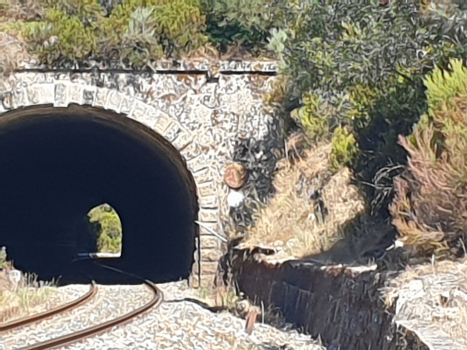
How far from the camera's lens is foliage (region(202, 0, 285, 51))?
18.6 meters

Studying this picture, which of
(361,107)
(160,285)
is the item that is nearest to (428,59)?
(361,107)

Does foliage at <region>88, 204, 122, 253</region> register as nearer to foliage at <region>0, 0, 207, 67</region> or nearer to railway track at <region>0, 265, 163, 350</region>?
foliage at <region>0, 0, 207, 67</region>

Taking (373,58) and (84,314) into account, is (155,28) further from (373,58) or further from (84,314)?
(373,58)

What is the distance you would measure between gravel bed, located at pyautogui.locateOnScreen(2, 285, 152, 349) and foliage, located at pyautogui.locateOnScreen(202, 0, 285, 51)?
5093 millimetres

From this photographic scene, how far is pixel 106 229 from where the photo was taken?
Result: 50.8 m

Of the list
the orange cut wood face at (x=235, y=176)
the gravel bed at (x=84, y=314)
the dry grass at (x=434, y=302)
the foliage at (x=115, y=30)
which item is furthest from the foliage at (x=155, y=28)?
the dry grass at (x=434, y=302)

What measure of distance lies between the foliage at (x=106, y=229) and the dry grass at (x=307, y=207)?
30.9m

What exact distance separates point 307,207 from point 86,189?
14092 millimetres

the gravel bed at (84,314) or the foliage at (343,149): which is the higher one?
the foliage at (343,149)

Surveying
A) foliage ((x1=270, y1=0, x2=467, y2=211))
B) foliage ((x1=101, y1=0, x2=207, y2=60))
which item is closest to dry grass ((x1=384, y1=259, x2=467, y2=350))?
foliage ((x1=270, y1=0, x2=467, y2=211))

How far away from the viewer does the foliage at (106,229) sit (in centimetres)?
4869

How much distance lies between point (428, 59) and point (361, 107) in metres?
1.81

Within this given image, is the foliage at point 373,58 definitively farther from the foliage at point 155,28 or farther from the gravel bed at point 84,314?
the gravel bed at point 84,314

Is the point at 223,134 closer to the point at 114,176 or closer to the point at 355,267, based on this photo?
the point at 355,267
